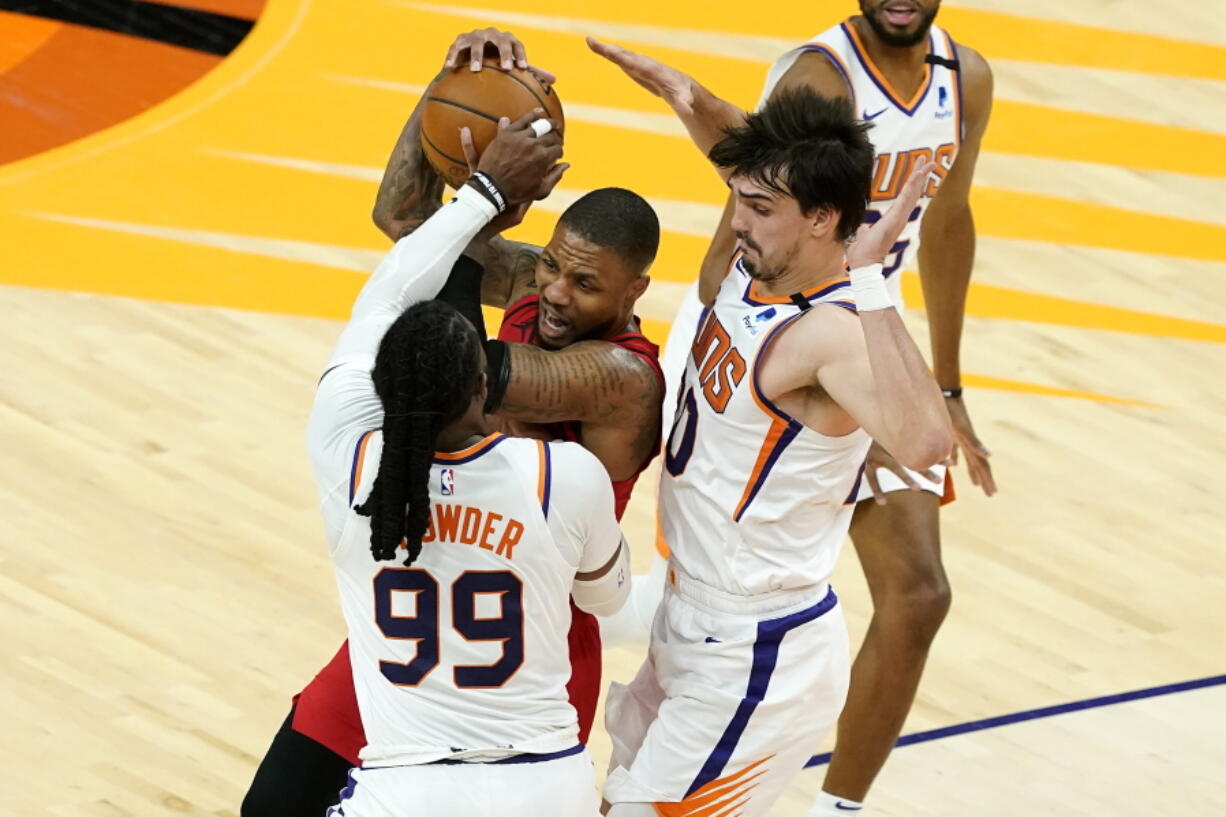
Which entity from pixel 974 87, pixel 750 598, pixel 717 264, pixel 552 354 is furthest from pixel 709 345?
pixel 974 87

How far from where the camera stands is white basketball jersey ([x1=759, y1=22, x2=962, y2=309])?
540 centimetres

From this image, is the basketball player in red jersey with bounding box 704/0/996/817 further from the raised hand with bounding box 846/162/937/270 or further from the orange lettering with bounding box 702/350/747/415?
the raised hand with bounding box 846/162/937/270

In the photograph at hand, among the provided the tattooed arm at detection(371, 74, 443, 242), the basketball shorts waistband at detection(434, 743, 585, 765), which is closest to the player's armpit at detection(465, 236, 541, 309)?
the tattooed arm at detection(371, 74, 443, 242)

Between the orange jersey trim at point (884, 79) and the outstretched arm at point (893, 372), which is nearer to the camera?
the outstretched arm at point (893, 372)

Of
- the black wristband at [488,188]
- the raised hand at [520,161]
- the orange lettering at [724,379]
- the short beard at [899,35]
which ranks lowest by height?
the orange lettering at [724,379]

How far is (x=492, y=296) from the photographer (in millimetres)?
4621

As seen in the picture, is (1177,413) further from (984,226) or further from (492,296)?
(492,296)

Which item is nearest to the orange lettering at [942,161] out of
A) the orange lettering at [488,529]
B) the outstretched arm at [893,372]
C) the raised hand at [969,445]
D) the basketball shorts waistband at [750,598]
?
the raised hand at [969,445]

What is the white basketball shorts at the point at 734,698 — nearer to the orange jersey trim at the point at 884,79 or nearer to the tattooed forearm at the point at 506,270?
the tattooed forearm at the point at 506,270

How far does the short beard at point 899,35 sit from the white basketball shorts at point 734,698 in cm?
167

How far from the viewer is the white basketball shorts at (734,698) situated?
4.29m

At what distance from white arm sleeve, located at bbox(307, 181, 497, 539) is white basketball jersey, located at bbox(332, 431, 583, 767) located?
0.05 metres

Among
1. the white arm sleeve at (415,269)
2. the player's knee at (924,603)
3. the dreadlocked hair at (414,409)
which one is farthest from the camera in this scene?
the player's knee at (924,603)

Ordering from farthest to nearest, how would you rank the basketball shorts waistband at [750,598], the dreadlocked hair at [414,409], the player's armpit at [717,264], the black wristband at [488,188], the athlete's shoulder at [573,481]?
the player's armpit at [717,264]
the basketball shorts waistband at [750,598]
the black wristband at [488,188]
the athlete's shoulder at [573,481]
the dreadlocked hair at [414,409]
